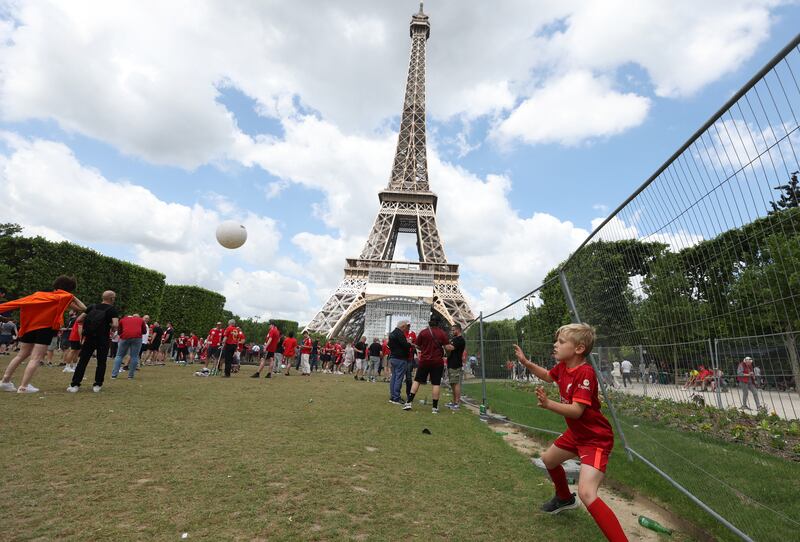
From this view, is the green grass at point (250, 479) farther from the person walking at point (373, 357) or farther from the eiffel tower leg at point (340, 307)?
the eiffel tower leg at point (340, 307)

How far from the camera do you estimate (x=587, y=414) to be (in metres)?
2.83

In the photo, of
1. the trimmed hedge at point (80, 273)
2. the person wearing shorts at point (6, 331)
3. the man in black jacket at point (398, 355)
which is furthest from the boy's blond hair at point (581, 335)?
the trimmed hedge at point (80, 273)

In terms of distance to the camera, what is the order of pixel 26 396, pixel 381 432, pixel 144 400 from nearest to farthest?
pixel 381 432, pixel 26 396, pixel 144 400

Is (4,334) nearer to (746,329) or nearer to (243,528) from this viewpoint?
(243,528)

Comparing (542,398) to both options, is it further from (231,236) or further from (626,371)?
(231,236)

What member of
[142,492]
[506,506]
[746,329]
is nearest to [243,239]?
[142,492]

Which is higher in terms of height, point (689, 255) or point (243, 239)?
point (243, 239)

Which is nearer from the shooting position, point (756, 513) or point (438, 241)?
point (756, 513)

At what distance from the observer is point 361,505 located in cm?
305

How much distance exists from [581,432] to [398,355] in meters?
6.50

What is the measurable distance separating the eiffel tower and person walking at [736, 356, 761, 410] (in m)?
35.4

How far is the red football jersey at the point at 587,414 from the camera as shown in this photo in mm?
2727

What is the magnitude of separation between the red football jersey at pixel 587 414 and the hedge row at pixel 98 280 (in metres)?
19.5

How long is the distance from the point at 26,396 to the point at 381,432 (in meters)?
5.34
